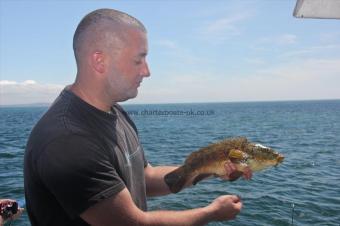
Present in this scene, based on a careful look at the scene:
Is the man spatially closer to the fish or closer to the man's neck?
the man's neck

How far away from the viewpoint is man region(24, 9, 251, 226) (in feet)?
9.29

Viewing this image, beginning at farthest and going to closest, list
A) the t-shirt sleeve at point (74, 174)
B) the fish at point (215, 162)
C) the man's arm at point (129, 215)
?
1. the fish at point (215, 162)
2. the man's arm at point (129, 215)
3. the t-shirt sleeve at point (74, 174)

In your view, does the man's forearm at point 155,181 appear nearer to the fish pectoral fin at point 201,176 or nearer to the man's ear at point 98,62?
the fish pectoral fin at point 201,176

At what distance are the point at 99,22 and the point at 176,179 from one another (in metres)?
2.02

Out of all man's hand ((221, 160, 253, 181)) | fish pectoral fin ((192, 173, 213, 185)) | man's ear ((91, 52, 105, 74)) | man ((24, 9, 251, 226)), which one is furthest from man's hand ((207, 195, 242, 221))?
man's ear ((91, 52, 105, 74))

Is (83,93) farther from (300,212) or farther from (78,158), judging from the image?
(300,212)

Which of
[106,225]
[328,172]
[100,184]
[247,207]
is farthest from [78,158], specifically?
[328,172]

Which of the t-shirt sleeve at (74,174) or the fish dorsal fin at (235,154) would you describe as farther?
the fish dorsal fin at (235,154)

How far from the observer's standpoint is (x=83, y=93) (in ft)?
10.7

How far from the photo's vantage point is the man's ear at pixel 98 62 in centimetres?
323

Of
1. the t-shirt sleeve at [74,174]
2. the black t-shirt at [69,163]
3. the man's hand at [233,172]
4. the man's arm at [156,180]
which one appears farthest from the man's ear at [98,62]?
the man's hand at [233,172]

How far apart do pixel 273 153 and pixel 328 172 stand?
16628mm

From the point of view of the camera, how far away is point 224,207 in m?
3.81

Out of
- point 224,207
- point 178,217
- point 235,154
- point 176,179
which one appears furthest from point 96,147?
point 235,154
